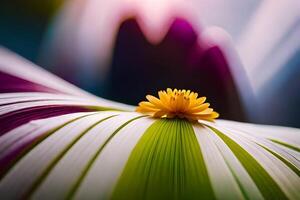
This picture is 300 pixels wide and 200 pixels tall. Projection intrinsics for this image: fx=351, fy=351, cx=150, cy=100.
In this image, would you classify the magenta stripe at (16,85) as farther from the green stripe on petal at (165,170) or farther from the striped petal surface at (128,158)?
the green stripe on petal at (165,170)

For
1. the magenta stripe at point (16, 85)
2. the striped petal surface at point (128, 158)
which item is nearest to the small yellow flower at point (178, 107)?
the striped petal surface at point (128, 158)

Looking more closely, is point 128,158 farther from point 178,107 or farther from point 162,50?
point 162,50

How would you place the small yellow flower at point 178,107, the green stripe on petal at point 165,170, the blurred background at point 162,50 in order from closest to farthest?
the green stripe on petal at point 165,170 → the small yellow flower at point 178,107 → the blurred background at point 162,50

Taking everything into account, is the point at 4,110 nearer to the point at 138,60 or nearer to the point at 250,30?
the point at 138,60

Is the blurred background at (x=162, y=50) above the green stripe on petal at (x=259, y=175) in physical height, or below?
above

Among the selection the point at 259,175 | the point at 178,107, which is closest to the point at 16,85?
the point at 178,107

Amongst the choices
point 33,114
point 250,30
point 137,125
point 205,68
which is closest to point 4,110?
point 33,114

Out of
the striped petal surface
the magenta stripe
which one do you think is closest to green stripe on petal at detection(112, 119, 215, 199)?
the striped petal surface
